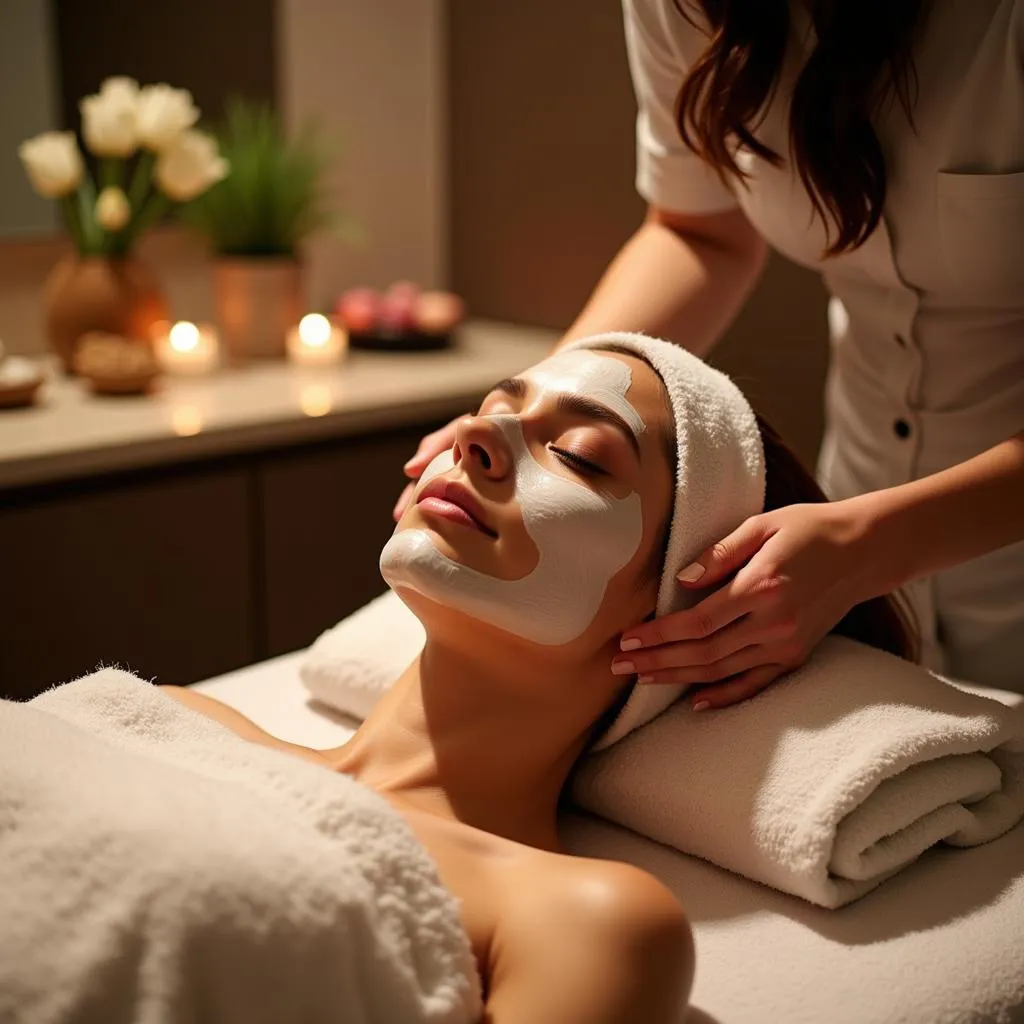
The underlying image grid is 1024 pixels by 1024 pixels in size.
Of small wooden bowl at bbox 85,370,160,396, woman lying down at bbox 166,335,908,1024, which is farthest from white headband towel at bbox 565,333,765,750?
small wooden bowl at bbox 85,370,160,396

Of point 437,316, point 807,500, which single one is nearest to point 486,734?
point 807,500

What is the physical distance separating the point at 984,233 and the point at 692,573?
17.6 inches

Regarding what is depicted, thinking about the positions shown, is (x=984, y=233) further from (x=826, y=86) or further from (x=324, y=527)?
(x=324, y=527)

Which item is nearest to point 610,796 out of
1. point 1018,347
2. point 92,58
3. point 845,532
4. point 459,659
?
point 459,659

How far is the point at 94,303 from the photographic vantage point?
231 cm

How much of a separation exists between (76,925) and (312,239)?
221 cm

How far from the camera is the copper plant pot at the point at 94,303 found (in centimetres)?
231

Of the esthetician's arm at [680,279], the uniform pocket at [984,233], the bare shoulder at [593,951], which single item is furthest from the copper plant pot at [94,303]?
the bare shoulder at [593,951]

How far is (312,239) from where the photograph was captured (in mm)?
2836

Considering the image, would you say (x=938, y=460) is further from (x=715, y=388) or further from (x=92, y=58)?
(x=92, y=58)

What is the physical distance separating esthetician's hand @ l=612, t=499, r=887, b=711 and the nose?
6.8 inches

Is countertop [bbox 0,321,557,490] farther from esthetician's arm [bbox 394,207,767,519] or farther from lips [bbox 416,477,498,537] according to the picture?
lips [bbox 416,477,498,537]

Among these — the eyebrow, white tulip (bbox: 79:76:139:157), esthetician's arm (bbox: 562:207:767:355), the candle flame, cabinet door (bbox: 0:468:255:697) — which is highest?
white tulip (bbox: 79:76:139:157)

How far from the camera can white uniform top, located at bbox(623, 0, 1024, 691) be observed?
1223 mm
